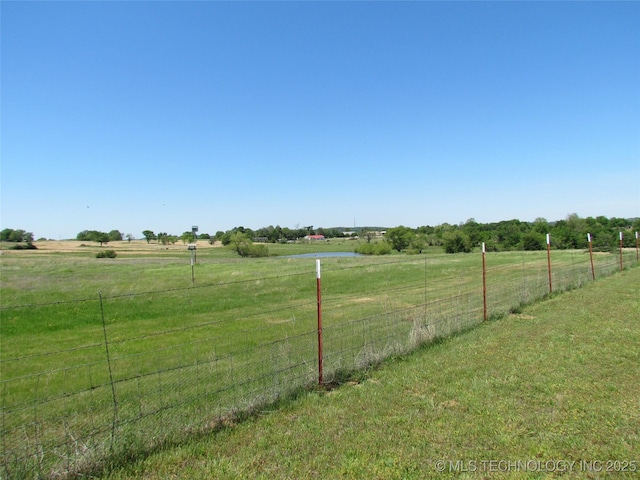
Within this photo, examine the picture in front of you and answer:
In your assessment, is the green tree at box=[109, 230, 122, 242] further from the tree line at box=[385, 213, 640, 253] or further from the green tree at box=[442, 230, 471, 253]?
the green tree at box=[442, 230, 471, 253]

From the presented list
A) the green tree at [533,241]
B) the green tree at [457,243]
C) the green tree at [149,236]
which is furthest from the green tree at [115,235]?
the green tree at [533,241]

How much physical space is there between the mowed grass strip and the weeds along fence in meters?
0.40

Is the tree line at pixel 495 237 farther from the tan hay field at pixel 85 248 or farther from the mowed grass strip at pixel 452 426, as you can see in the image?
the mowed grass strip at pixel 452 426

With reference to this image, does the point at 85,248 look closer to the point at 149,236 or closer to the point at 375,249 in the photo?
the point at 149,236

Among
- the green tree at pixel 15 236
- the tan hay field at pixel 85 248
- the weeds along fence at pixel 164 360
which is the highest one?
the green tree at pixel 15 236

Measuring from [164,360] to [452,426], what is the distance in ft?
25.7

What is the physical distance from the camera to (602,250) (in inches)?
1469

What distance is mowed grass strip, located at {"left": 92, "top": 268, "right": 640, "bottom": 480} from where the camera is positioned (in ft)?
11.6

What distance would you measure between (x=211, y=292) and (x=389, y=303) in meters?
13.3

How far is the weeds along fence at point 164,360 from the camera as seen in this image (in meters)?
4.37

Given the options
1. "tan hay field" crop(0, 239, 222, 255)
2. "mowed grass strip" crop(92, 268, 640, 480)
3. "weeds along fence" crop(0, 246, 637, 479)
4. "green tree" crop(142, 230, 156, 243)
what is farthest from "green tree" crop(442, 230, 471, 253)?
"green tree" crop(142, 230, 156, 243)

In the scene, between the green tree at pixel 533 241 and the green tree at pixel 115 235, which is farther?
the green tree at pixel 115 235

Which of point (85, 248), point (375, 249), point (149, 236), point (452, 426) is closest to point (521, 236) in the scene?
point (375, 249)

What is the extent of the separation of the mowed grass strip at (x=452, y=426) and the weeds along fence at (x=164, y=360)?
0.40 metres
